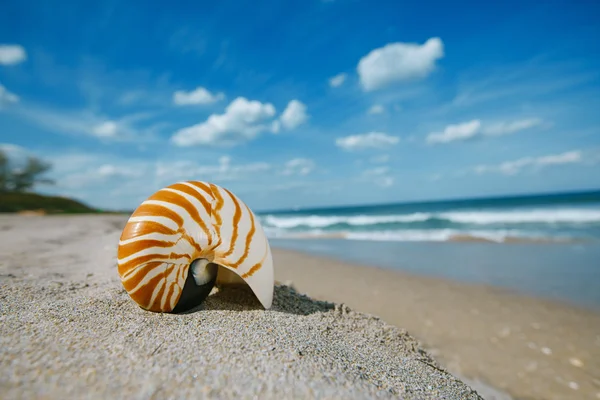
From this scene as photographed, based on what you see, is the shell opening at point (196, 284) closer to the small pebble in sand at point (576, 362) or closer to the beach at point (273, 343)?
the beach at point (273, 343)

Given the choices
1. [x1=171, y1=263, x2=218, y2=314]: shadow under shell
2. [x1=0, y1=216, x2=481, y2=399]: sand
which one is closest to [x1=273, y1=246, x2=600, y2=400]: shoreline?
[x1=0, y1=216, x2=481, y2=399]: sand

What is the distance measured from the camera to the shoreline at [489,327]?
3.27 metres

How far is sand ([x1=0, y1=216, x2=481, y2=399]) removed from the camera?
1312 mm

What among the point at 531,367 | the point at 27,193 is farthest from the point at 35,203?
the point at 531,367

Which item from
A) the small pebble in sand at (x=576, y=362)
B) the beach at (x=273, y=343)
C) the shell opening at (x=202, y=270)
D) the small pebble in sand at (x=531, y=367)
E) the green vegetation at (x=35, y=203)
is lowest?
the small pebble in sand at (x=576, y=362)

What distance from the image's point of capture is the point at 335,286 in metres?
5.99

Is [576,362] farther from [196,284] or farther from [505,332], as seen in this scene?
[196,284]

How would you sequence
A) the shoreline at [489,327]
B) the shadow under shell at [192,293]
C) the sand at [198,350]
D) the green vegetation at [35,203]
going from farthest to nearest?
the green vegetation at [35,203]
the shoreline at [489,327]
the shadow under shell at [192,293]
the sand at [198,350]

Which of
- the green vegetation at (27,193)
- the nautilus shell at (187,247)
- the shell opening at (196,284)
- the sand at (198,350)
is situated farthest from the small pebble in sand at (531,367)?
the green vegetation at (27,193)

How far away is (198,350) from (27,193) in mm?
22721

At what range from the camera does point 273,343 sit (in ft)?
6.33

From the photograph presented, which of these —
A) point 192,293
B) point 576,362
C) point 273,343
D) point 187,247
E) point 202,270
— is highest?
point 187,247

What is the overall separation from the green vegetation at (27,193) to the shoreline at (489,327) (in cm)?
Result: 1729

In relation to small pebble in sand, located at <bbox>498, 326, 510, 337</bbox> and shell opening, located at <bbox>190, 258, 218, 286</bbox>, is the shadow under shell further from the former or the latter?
small pebble in sand, located at <bbox>498, 326, 510, 337</bbox>
